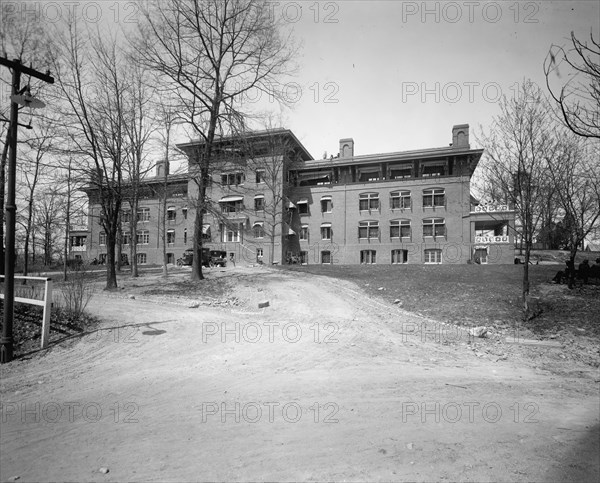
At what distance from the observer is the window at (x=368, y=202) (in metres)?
43.2

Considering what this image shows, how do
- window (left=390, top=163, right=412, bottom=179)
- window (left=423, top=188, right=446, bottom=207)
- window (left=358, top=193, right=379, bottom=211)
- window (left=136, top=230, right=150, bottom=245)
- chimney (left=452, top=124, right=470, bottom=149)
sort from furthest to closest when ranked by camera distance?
1. window (left=136, top=230, right=150, bottom=245)
2. window (left=358, top=193, right=379, bottom=211)
3. window (left=390, top=163, right=412, bottom=179)
4. chimney (left=452, top=124, right=470, bottom=149)
5. window (left=423, top=188, right=446, bottom=207)

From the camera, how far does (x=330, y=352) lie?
7.06 meters

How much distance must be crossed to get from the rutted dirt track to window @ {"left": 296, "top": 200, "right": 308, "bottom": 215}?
124 ft

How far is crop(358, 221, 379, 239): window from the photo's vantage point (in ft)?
141

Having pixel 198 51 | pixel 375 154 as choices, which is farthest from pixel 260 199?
pixel 198 51

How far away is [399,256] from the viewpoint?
41.8m

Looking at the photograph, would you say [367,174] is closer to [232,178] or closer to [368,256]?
[368,256]

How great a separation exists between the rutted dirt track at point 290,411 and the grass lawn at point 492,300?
253 centimetres

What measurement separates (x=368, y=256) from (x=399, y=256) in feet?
12.6

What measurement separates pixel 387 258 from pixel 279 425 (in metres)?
39.5

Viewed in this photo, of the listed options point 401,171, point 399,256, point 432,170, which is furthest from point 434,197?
point 399,256

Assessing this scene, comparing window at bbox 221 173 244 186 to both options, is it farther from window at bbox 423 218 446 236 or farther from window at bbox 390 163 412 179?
window at bbox 423 218 446 236

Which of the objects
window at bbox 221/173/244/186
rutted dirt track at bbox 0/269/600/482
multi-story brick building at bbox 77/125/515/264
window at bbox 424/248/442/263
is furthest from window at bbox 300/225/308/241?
rutted dirt track at bbox 0/269/600/482

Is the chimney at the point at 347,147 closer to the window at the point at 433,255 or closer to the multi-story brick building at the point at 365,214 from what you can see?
the multi-story brick building at the point at 365,214
